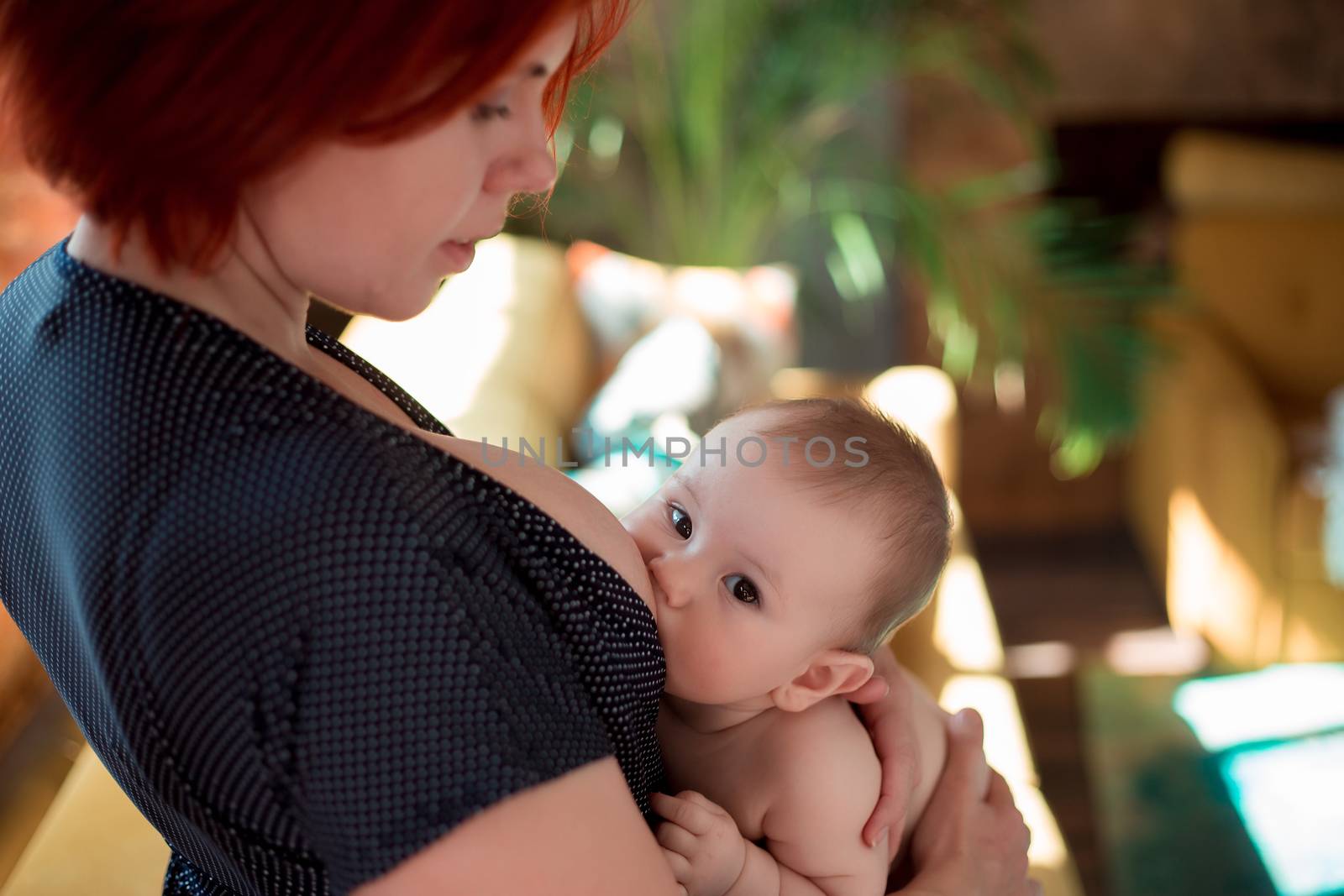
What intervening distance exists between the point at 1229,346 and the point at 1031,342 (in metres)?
0.72

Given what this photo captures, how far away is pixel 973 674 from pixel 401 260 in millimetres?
1494

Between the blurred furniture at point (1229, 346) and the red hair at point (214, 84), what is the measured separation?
10.0 feet

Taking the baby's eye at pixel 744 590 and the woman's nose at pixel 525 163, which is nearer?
the woman's nose at pixel 525 163

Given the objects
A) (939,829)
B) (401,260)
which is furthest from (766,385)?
(401,260)

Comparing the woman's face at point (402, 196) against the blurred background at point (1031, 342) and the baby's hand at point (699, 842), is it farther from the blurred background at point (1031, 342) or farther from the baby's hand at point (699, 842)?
the blurred background at point (1031, 342)

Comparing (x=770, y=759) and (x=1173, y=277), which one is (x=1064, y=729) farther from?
(x=770, y=759)

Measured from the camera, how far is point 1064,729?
3.13m

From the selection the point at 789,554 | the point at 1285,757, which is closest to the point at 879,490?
the point at 789,554

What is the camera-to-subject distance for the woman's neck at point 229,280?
63 centimetres

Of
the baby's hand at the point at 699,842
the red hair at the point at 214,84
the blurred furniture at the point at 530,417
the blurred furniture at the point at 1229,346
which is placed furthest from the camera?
the blurred furniture at the point at 1229,346

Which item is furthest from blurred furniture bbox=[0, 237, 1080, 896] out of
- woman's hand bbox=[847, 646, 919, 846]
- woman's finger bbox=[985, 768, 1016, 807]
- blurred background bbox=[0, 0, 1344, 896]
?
woman's hand bbox=[847, 646, 919, 846]

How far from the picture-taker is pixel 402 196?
0.63m

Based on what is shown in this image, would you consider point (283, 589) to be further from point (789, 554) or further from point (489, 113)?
point (789, 554)

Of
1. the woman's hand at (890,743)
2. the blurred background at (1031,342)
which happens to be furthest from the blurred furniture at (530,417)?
the woman's hand at (890,743)
